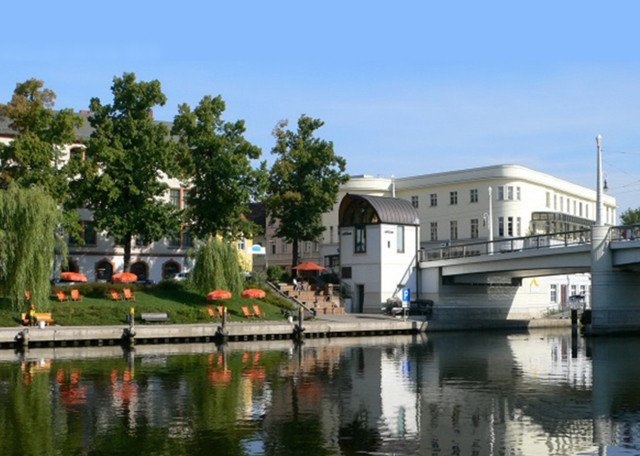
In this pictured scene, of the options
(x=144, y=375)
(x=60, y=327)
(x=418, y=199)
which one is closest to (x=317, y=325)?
(x=60, y=327)

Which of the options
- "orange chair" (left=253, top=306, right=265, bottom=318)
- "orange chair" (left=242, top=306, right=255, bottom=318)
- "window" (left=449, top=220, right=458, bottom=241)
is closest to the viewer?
"orange chair" (left=242, top=306, right=255, bottom=318)

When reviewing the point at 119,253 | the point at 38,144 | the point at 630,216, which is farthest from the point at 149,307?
the point at 630,216

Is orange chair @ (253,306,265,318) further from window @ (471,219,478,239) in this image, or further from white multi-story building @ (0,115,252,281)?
window @ (471,219,478,239)

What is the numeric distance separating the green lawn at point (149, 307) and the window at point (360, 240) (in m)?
10.1

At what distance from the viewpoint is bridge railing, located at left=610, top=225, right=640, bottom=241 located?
208 ft

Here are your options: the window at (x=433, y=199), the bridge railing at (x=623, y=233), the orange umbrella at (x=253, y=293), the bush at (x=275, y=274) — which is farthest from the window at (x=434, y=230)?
the orange umbrella at (x=253, y=293)

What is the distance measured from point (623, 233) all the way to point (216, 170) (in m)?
30.2

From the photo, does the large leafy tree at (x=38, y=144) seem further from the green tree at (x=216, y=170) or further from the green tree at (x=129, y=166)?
the green tree at (x=216, y=170)

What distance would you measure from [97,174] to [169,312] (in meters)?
12.8

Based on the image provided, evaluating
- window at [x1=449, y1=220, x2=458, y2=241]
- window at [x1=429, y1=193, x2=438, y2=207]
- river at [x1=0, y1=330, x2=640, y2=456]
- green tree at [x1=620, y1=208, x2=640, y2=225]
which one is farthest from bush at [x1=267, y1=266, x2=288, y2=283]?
green tree at [x1=620, y1=208, x2=640, y2=225]

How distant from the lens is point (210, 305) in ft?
217

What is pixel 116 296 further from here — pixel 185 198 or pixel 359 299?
pixel 359 299

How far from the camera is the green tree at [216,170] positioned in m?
71.6

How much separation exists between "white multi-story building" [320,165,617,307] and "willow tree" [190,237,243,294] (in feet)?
98.8
